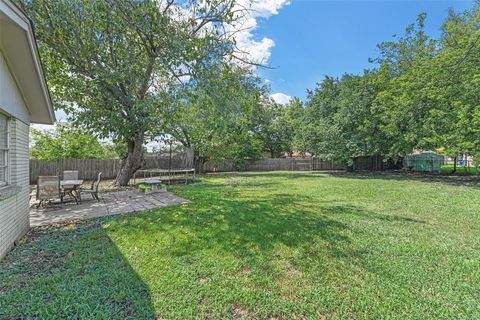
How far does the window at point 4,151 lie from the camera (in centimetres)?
351

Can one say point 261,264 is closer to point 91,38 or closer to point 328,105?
point 91,38

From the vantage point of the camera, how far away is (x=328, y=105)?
64.7 feet

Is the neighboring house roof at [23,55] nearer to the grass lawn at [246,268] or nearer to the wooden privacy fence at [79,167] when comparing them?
the grass lawn at [246,268]

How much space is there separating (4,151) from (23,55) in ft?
5.00

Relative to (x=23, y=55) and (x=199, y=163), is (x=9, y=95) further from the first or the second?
(x=199, y=163)

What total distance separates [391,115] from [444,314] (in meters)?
14.6

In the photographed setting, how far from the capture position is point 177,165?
59.2 feet

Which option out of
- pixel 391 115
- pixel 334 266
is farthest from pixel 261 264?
pixel 391 115

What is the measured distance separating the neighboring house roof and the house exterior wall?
6.4 inches

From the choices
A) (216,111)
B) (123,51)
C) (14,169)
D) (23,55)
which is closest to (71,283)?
(14,169)

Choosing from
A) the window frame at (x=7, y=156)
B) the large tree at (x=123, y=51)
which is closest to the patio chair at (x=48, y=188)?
the window frame at (x=7, y=156)

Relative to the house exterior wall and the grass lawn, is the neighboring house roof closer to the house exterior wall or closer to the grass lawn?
the house exterior wall

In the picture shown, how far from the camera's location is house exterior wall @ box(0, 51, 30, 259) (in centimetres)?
324

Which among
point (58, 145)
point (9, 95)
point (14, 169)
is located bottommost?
point (14, 169)
